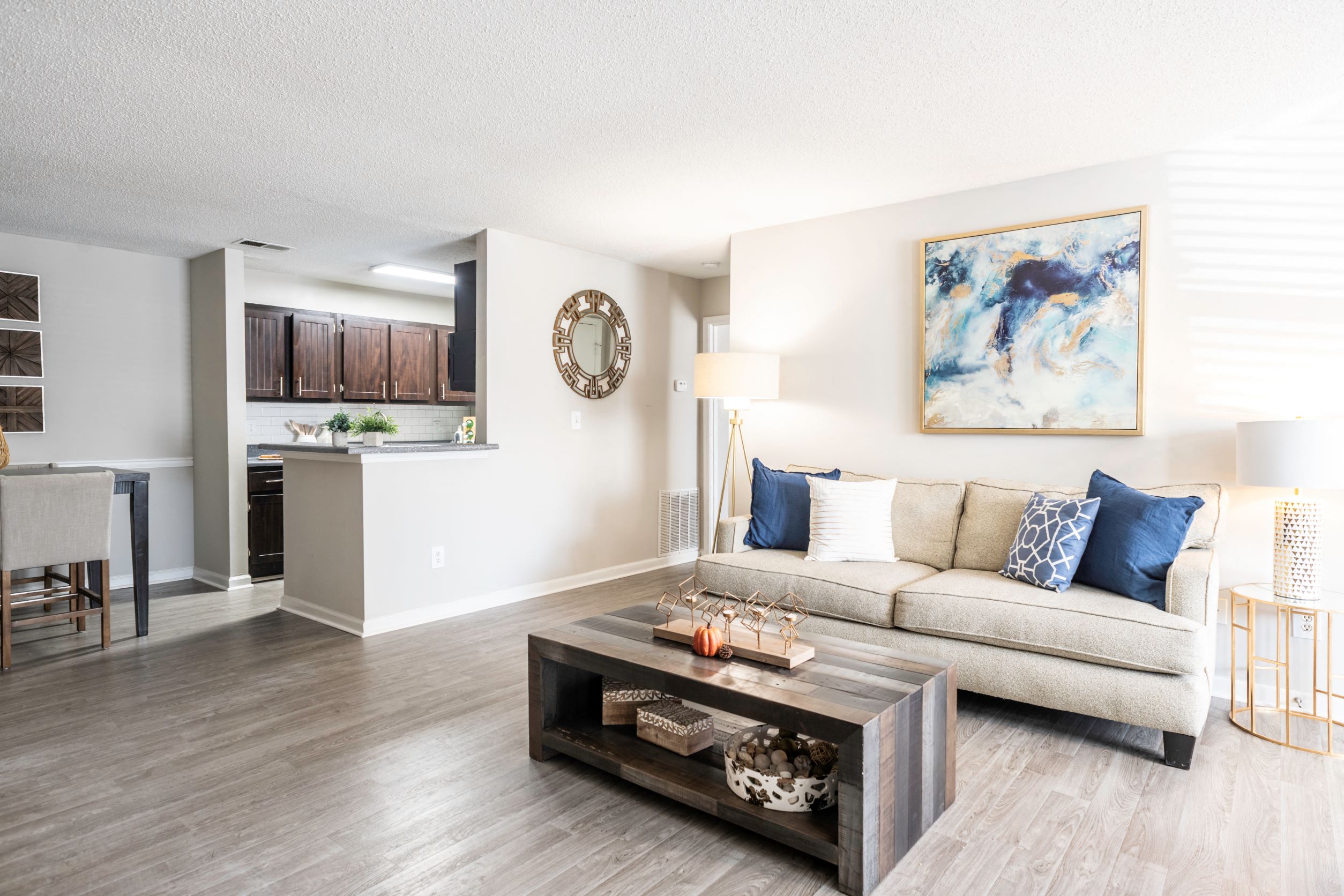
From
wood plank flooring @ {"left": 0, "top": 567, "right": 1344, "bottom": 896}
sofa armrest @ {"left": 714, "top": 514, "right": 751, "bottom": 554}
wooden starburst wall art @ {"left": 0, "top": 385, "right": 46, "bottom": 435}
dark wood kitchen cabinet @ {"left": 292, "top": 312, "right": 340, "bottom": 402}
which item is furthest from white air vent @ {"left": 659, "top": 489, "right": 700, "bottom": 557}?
wooden starburst wall art @ {"left": 0, "top": 385, "right": 46, "bottom": 435}

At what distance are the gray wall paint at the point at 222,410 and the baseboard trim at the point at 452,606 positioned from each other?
951 millimetres

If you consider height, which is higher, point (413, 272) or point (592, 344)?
point (413, 272)

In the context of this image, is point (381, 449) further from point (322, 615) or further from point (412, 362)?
point (412, 362)

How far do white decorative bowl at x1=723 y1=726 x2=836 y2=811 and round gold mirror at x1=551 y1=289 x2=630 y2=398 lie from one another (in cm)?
343

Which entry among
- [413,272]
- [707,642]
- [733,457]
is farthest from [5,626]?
[733,457]

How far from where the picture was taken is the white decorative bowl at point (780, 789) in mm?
1979

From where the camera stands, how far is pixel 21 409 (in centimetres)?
468

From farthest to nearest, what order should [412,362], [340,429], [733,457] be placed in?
[412,362] < [340,429] < [733,457]

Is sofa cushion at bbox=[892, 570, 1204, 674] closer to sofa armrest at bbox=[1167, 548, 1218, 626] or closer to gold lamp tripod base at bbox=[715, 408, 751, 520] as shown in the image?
sofa armrest at bbox=[1167, 548, 1218, 626]

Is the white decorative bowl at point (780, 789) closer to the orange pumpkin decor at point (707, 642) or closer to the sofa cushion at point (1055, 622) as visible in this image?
the orange pumpkin decor at point (707, 642)

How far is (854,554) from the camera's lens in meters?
3.47

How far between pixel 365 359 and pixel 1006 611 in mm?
5401

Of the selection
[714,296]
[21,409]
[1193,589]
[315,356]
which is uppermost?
[714,296]

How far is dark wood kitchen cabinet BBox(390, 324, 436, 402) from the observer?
6527mm
